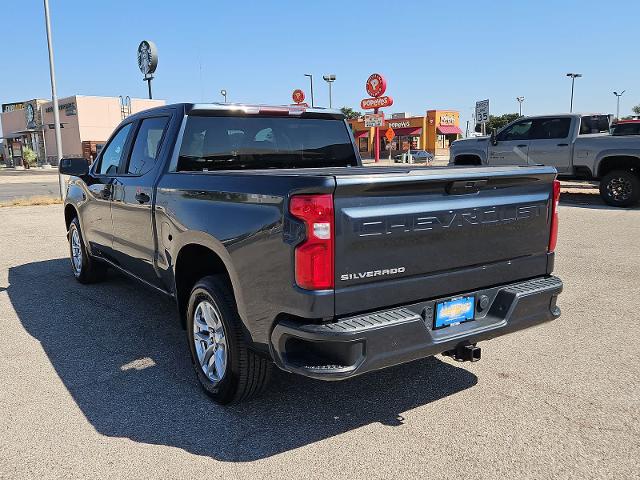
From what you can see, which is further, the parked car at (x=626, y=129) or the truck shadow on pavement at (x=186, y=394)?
the parked car at (x=626, y=129)

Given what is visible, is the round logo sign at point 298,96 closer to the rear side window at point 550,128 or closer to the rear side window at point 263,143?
the rear side window at point 550,128

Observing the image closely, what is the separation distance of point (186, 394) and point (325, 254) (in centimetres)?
167

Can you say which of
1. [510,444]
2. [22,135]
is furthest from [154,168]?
[22,135]

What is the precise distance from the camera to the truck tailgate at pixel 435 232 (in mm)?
2705

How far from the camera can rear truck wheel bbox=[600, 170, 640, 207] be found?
1232cm

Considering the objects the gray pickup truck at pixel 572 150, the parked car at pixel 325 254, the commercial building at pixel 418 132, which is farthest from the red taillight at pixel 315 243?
the commercial building at pixel 418 132

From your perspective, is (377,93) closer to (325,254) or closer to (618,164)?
(618,164)

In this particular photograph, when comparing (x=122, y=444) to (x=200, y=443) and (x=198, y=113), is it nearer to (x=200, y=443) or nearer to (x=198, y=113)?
(x=200, y=443)

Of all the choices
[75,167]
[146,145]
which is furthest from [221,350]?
[75,167]

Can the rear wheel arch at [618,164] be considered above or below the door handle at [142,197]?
below

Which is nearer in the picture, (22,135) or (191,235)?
(191,235)

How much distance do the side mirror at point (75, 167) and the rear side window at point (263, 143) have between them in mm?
2094

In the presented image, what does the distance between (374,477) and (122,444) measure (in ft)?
4.62

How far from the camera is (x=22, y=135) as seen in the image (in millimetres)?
66750
